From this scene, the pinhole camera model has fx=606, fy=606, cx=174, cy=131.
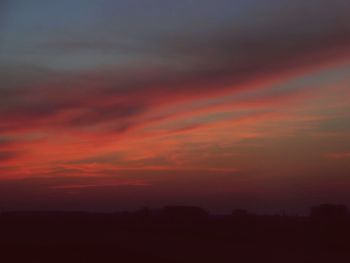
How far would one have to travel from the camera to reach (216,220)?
56469mm

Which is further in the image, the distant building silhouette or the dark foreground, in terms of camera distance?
the distant building silhouette

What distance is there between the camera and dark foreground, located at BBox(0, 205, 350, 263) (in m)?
28.4

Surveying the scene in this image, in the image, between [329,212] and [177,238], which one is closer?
[177,238]

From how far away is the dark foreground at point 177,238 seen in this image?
93.1 ft

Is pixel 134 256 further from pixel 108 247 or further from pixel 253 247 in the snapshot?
pixel 253 247

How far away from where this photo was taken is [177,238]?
137ft

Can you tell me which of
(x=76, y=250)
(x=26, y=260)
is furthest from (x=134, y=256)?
(x=26, y=260)

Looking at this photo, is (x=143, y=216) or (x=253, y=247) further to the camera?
(x=143, y=216)

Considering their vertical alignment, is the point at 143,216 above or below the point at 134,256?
above

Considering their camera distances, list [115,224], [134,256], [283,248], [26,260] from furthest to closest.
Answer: [115,224] → [283,248] → [134,256] → [26,260]

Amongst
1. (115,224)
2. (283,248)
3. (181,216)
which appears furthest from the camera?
(181,216)

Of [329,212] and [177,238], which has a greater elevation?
[329,212]

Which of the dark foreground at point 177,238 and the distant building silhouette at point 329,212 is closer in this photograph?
the dark foreground at point 177,238

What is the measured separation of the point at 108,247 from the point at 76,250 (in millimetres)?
2700
